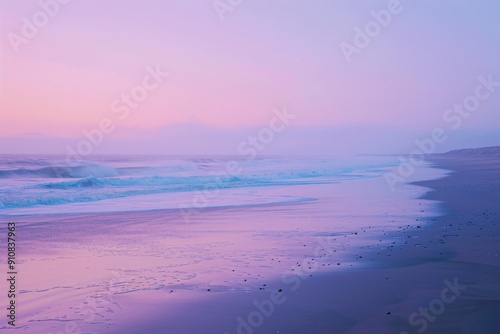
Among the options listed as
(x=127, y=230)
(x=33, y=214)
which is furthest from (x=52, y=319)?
(x=33, y=214)

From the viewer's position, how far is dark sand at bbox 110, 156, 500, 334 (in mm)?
5949

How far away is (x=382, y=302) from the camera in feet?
22.4

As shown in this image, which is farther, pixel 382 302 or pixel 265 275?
pixel 265 275

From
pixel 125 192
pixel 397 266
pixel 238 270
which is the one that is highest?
pixel 125 192

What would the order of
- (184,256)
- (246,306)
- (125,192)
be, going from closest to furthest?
(246,306) < (184,256) < (125,192)

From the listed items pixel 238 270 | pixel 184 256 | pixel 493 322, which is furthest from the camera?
pixel 184 256

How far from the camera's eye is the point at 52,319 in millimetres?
6250

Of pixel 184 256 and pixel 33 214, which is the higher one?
pixel 33 214

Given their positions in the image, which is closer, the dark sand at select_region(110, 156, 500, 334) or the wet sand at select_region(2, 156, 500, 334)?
the dark sand at select_region(110, 156, 500, 334)

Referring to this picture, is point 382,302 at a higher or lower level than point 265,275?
lower

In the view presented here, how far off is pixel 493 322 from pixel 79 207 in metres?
16.9

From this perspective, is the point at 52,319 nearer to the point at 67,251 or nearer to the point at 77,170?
the point at 67,251

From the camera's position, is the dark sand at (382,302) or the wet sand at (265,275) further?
the wet sand at (265,275)

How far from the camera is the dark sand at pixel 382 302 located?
5949 mm
